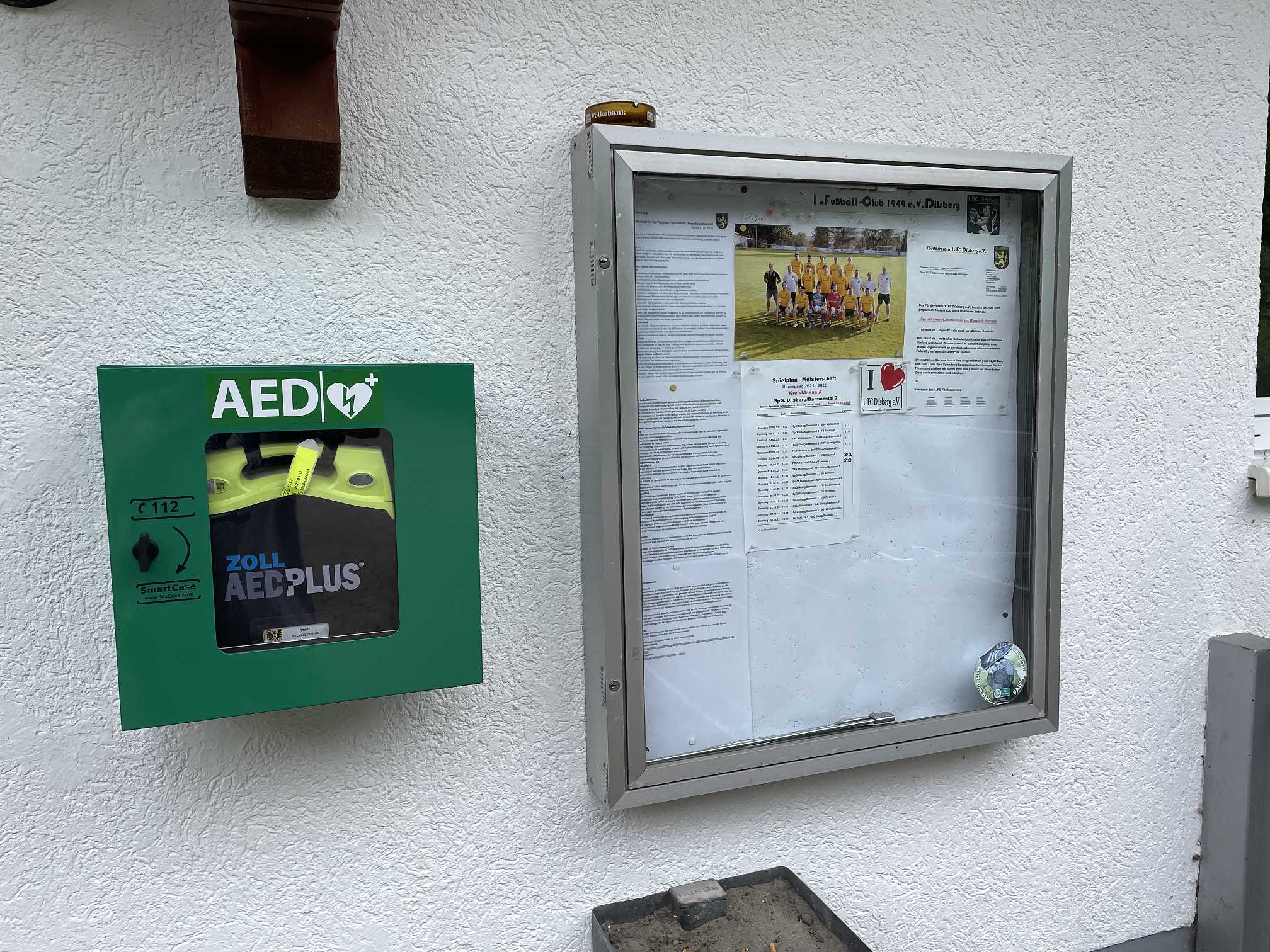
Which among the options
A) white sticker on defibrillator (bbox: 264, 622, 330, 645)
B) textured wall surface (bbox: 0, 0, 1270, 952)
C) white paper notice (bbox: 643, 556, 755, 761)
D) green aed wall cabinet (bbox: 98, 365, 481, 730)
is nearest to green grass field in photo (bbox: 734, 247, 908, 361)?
textured wall surface (bbox: 0, 0, 1270, 952)

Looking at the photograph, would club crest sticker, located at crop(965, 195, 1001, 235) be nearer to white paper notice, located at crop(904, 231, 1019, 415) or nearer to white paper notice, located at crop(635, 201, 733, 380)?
white paper notice, located at crop(904, 231, 1019, 415)

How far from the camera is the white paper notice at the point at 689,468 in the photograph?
162cm

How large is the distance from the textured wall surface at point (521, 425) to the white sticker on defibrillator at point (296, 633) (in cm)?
24

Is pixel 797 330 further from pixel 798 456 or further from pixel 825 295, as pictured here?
pixel 798 456

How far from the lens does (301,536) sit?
1.32 metres

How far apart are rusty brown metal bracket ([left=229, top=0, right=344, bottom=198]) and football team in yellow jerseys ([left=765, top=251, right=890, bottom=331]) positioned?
81 cm

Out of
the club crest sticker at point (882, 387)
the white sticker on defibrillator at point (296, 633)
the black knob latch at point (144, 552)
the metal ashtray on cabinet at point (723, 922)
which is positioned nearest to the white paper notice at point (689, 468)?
the club crest sticker at point (882, 387)

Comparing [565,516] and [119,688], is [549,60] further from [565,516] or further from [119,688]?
[119,688]

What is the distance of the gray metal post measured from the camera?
6.97 ft

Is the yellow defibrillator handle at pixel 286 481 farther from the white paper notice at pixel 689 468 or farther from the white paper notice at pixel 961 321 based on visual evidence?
the white paper notice at pixel 961 321

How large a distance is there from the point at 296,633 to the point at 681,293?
2.88ft

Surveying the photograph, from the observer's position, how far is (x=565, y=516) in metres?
1.63

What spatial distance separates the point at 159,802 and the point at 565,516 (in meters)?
0.82

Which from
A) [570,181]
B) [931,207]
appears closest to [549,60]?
[570,181]
